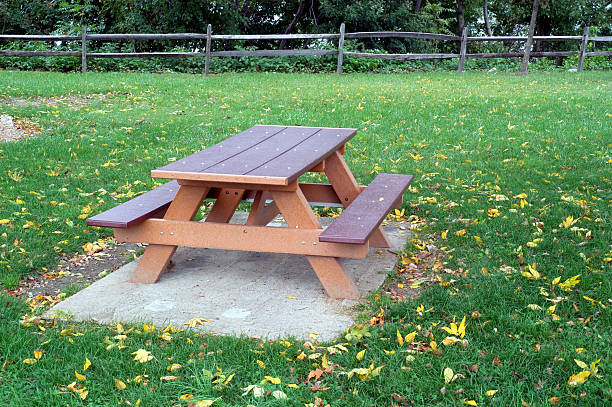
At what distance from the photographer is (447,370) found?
2.86 m

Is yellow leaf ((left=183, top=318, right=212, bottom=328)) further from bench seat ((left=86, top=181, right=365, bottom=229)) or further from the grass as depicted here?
bench seat ((left=86, top=181, right=365, bottom=229))

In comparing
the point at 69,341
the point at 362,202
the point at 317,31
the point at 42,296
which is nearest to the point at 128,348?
the point at 69,341

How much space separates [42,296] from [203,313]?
3.33ft

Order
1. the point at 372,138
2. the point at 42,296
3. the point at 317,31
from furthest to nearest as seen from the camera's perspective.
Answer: the point at 317,31
the point at 372,138
the point at 42,296

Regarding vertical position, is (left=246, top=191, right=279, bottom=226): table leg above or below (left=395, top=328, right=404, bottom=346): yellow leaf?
above

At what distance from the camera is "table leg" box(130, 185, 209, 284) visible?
3.94 meters

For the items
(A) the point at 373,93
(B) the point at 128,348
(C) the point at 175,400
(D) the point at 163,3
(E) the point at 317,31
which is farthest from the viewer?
(E) the point at 317,31

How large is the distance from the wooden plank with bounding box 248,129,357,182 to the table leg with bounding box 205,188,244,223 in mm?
538

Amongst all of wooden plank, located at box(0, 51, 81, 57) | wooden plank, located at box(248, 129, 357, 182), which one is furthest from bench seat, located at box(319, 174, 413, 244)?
wooden plank, located at box(0, 51, 81, 57)

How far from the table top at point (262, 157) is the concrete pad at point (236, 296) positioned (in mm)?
697

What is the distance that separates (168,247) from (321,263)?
928mm

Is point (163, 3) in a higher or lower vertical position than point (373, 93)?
higher

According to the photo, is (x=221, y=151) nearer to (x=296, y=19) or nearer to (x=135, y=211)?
(x=135, y=211)

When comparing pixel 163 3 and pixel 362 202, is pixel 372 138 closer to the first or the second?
pixel 362 202
